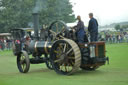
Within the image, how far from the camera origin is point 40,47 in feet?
32.1

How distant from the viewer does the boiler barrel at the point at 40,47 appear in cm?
960

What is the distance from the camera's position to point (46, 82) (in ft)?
24.0

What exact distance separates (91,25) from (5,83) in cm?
344

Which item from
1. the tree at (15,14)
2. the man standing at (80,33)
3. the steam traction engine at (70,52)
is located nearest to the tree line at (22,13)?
the tree at (15,14)

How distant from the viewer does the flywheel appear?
26.5ft

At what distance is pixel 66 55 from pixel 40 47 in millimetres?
1628

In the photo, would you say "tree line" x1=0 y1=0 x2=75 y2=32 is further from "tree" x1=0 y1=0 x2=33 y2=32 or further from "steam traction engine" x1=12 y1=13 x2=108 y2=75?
"steam traction engine" x1=12 y1=13 x2=108 y2=75

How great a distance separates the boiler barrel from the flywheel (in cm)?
68

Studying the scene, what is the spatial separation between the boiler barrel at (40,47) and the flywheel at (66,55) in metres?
0.68

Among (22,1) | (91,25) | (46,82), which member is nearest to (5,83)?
(46,82)

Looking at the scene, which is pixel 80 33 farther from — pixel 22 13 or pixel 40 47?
pixel 22 13

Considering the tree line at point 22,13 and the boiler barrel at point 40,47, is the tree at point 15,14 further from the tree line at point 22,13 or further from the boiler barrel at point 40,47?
the boiler barrel at point 40,47

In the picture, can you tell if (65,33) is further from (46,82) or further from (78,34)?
(46,82)

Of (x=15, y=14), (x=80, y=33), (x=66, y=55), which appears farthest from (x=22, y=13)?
(x=66, y=55)
